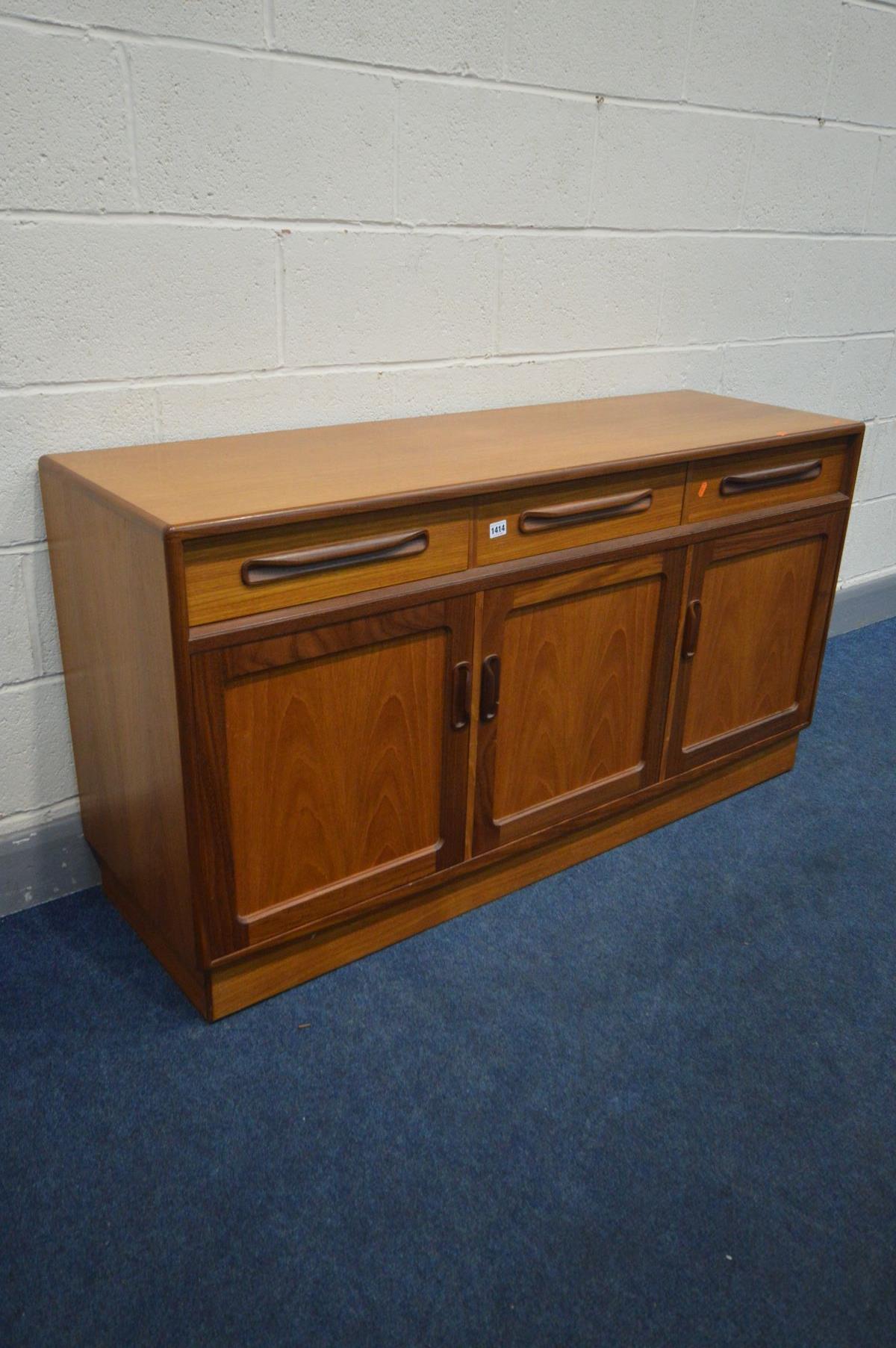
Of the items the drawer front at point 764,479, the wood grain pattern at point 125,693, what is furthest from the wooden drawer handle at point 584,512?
the wood grain pattern at point 125,693

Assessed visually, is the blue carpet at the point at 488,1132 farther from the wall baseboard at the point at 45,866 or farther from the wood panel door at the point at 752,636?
the wood panel door at the point at 752,636

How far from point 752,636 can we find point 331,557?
1.02m

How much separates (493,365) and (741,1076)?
1.35 metres

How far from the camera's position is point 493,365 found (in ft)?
6.88

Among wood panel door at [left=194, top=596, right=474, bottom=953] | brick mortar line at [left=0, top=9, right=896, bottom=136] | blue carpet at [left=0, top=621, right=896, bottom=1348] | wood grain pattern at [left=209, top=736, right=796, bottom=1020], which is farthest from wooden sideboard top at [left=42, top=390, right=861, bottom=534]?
blue carpet at [left=0, top=621, right=896, bottom=1348]

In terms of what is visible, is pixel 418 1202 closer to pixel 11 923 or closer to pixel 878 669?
pixel 11 923

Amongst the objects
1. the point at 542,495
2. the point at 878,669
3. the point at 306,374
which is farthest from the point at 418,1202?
the point at 878,669

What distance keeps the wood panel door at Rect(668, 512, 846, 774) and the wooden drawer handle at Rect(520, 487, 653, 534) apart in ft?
0.63

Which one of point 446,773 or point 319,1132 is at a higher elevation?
point 446,773

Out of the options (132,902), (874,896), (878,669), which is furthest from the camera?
(878,669)

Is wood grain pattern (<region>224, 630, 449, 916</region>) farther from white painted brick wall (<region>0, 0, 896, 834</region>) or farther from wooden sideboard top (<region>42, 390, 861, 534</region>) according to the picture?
white painted brick wall (<region>0, 0, 896, 834</region>)

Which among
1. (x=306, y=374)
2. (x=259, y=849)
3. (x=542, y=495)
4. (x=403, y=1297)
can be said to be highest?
(x=306, y=374)

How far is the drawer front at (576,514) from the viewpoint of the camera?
160cm

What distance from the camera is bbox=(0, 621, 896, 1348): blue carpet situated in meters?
1.21
